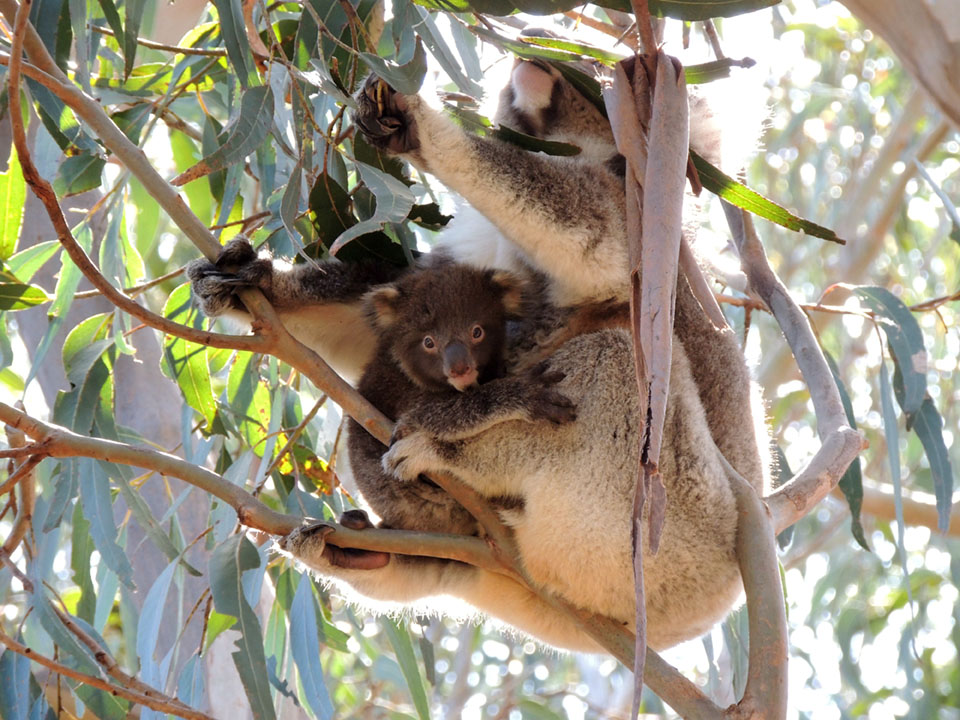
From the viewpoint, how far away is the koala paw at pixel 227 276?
7.67ft

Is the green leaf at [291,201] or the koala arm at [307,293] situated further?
the koala arm at [307,293]

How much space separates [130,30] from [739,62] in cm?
131

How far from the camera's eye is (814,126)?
7.56 m

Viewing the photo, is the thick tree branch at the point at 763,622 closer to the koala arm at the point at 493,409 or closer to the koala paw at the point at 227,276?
Result: the koala arm at the point at 493,409

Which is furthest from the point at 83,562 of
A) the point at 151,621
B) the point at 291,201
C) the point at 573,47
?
the point at 573,47

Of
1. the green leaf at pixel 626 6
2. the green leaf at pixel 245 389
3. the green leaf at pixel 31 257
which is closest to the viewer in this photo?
the green leaf at pixel 626 6

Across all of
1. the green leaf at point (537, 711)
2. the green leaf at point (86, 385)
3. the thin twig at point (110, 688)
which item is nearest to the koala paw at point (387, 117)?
the green leaf at point (86, 385)

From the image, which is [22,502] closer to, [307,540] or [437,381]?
[307,540]

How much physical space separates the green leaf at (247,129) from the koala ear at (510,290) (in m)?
0.69

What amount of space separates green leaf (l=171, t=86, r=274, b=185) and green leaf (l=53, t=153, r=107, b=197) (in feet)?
1.75

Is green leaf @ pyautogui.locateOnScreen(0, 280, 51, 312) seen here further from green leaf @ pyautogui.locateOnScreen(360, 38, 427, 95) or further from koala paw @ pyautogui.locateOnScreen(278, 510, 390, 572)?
green leaf @ pyautogui.locateOnScreen(360, 38, 427, 95)

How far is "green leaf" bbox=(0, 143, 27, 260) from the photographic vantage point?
250 cm

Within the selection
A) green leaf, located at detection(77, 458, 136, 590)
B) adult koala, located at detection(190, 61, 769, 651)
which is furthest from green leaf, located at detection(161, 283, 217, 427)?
adult koala, located at detection(190, 61, 769, 651)

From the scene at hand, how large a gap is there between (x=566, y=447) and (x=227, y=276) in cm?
81
